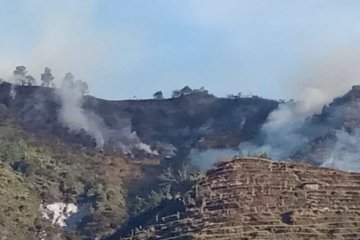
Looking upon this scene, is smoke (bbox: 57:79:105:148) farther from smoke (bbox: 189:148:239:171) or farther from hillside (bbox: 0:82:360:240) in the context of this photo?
smoke (bbox: 189:148:239:171)

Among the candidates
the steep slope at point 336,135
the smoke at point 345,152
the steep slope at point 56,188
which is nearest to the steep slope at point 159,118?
the steep slope at point 336,135

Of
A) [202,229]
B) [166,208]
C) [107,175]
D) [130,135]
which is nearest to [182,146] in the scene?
[130,135]

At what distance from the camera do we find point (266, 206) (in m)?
66.9

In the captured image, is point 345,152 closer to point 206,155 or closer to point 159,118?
point 206,155

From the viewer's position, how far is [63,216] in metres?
90.6

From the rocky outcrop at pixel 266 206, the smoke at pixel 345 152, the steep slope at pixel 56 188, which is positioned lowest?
the rocky outcrop at pixel 266 206

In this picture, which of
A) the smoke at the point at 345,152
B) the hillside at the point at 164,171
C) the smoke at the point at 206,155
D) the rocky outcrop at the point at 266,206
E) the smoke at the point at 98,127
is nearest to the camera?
the rocky outcrop at the point at 266,206

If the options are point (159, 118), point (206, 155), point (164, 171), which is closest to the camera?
point (164, 171)

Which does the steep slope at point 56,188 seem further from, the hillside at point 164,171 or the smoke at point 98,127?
the smoke at point 98,127

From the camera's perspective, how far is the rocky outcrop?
6411 centimetres

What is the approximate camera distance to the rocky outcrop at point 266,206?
64113 mm

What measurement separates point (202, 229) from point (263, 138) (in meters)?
54.1

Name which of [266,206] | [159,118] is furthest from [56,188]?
[159,118]

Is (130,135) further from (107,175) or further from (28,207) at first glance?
(28,207)
